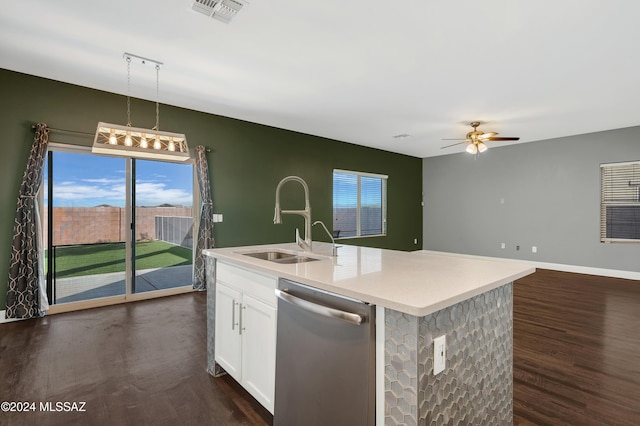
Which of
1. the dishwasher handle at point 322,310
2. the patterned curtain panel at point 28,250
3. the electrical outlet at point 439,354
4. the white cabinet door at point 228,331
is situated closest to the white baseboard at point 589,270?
the electrical outlet at point 439,354

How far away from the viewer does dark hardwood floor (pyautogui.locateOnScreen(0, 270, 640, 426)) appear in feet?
6.36

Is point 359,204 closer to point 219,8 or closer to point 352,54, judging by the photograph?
point 352,54

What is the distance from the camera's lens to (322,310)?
1.40 meters

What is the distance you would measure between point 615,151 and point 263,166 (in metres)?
6.38

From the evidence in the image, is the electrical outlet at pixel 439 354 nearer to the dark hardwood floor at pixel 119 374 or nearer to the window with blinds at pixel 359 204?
the dark hardwood floor at pixel 119 374

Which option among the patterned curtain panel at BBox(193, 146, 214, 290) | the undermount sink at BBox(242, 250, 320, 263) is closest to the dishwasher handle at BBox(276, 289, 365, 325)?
the undermount sink at BBox(242, 250, 320, 263)

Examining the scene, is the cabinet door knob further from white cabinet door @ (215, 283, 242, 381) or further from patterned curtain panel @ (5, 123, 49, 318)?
patterned curtain panel @ (5, 123, 49, 318)

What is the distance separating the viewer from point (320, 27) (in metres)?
2.63

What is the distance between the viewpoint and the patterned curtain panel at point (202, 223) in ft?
15.6

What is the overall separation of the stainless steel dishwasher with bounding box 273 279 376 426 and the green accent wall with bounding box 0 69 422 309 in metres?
3.71

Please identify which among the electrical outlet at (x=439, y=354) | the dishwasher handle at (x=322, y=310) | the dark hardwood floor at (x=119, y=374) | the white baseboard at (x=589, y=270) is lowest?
the dark hardwood floor at (x=119, y=374)

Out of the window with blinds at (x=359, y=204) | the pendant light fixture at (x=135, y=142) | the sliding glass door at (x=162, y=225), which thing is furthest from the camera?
the window with blinds at (x=359, y=204)

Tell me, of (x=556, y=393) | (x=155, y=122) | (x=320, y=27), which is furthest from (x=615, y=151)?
(x=155, y=122)

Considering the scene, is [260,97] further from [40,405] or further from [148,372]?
[40,405]
